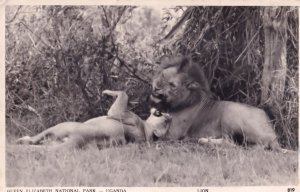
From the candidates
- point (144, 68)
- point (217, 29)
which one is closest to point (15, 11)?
point (144, 68)

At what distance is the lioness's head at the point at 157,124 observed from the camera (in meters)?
5.93

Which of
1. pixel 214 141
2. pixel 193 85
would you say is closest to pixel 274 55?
pixel 193 85

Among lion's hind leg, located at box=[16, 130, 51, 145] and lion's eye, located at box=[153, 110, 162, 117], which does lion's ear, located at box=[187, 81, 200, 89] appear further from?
lion's hind leg, located at box=[16, 130, 51, 145]

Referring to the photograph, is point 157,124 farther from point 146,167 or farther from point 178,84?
point 146,167

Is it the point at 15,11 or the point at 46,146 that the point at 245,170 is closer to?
the point at 46,146

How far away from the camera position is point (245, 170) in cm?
517

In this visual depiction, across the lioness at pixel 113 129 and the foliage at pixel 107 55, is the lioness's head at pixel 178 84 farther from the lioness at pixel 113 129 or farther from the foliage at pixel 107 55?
the foliage at pixel 107 55

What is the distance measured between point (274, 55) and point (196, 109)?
0.87m

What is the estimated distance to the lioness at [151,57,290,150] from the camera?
5730 millimetres

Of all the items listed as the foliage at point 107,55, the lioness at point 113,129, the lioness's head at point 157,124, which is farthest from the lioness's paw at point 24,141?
the lioness's head at point 157,124

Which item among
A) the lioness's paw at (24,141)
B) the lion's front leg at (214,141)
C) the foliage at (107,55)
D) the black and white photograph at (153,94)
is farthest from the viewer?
the foliage at (107,55)

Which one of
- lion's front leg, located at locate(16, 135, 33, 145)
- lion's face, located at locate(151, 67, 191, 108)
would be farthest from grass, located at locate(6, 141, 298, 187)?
lion's face, located at locate(151, 67, 191, 108)

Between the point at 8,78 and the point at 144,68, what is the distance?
132 cm

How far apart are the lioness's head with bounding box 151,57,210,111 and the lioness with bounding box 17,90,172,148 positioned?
0.42 feet
